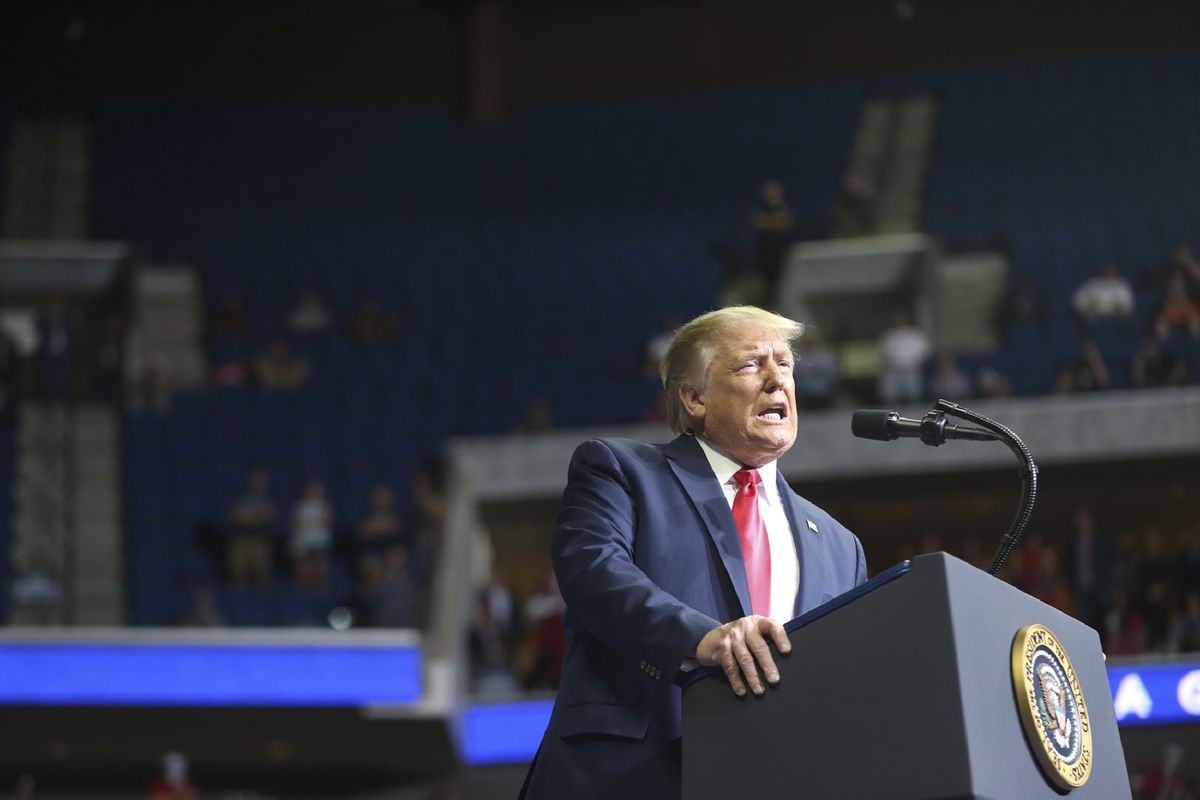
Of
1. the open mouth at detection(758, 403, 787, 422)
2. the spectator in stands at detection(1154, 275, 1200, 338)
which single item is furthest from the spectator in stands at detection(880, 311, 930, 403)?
the open mouth at detection(758, 403, 787, 422)

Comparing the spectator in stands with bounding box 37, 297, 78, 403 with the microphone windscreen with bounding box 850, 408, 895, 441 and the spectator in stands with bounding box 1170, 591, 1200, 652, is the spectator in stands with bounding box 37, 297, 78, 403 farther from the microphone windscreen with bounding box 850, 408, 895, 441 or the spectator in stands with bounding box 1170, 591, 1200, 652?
the microphone windscreen with bounding box 850, 408, 895, 441

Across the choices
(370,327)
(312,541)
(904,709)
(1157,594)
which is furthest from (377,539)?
(904,709)

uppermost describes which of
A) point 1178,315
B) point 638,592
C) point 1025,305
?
point 1025,305

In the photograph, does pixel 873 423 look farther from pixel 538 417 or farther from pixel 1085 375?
pixel 538 417

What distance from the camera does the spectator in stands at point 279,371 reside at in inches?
440

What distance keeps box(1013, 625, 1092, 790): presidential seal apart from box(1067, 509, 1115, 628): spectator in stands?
6.70m

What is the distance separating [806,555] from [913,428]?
0.23m

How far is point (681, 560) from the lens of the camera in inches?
79.8

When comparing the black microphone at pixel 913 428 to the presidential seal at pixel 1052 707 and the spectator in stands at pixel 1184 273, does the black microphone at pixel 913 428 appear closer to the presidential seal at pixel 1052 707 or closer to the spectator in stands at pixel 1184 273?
the presidential seal at pixel 1052 707

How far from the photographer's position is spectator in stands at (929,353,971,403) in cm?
973

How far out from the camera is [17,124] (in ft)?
47.5

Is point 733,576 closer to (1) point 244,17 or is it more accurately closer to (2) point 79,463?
(2) point 79,463

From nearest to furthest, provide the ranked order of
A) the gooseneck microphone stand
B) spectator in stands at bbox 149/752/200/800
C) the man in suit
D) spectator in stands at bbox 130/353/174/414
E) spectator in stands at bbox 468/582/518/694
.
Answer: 1. the man in suit
2. the gooseneck microphone stand
3. spectator in stands at bbox 149/752/200/800
4. spectator in stands at bbox 468/582/518/694
5. spectator in stands at bbox 130/353/174/414

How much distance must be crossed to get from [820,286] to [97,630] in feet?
22.0
